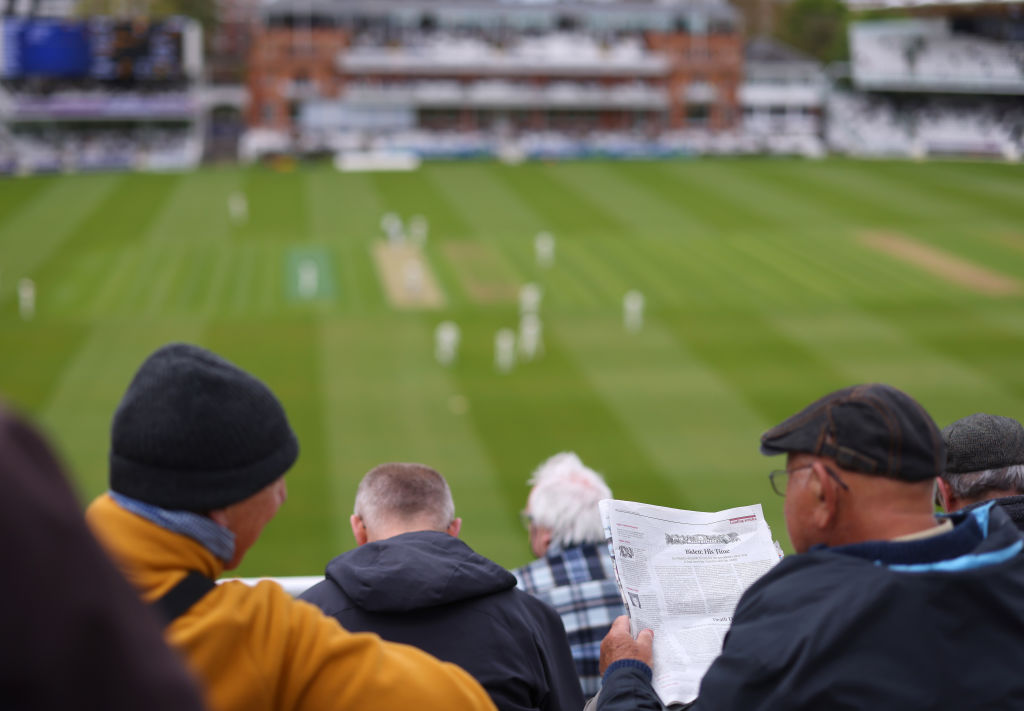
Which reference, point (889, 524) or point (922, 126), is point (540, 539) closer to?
point (889, 524)

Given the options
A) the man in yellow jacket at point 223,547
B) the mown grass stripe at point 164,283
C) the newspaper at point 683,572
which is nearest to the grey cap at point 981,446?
the newspaper at point 683,572

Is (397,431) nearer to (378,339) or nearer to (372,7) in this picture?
(378,339)

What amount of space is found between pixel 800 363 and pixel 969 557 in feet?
53.9

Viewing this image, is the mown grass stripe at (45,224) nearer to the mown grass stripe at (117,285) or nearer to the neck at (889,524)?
the mown grass stripe at (117,285)

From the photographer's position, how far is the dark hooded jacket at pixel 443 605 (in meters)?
2.43

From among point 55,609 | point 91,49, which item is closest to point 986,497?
point 55,609

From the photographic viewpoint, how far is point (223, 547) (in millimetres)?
1839

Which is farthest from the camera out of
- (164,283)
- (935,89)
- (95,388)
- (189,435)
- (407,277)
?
(935,89)

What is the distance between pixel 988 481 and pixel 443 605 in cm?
180

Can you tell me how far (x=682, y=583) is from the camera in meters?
2.82

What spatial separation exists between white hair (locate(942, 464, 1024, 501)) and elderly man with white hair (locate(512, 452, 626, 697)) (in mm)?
1245

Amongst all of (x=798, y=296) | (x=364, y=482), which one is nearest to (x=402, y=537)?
(x=364, y=482)

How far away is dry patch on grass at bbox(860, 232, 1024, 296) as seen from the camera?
24.0 meters

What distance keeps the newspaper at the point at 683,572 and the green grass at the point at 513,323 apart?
28.3ft
